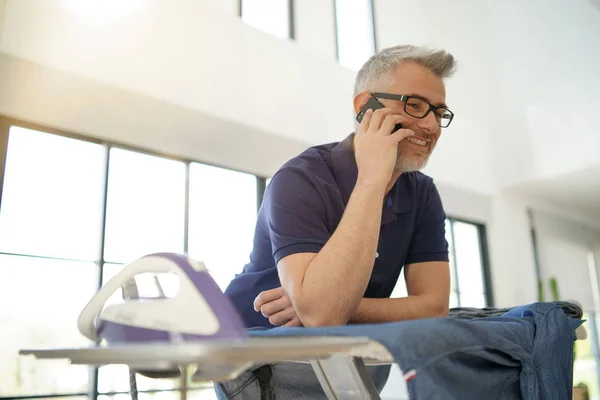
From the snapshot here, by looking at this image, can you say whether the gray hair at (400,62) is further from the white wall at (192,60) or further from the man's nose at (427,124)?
the white wall at (192,60)

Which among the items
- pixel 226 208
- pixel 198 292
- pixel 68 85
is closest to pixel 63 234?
pixel 68 85

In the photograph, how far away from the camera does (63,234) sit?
2.88 m

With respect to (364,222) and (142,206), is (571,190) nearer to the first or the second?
(142,206)

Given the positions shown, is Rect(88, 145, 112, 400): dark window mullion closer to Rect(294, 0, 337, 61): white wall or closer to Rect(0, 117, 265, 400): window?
Rect(0, 117, 265, 400): window

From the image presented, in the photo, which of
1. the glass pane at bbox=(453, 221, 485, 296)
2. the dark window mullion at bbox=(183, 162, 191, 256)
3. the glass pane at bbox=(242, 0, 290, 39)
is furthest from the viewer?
the glass pane at bbox=(453, 221, 485, 296)

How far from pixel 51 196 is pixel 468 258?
393cm

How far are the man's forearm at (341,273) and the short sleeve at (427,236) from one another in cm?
32

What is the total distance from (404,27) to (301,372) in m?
4.66

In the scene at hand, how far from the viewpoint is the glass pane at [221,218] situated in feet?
11.2

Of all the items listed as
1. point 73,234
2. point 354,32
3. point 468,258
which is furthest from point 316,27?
point 468,258

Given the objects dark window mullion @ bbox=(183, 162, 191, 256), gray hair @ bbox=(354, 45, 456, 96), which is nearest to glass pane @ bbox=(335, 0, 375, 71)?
dark window mullion @ bbox=(183, 162, 191, 256)

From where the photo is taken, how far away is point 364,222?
0.98 metres

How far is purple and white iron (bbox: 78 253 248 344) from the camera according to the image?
2.01 ft

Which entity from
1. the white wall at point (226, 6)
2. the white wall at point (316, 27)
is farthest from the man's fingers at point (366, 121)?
the white wall at point (316, 27)
